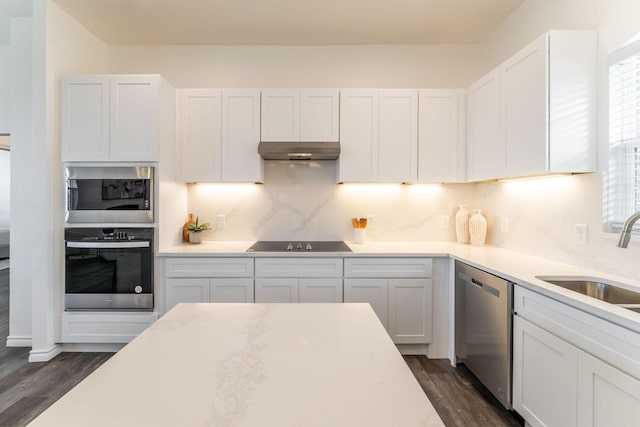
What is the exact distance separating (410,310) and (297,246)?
1.15m

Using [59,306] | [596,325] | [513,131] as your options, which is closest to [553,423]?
[596,325]

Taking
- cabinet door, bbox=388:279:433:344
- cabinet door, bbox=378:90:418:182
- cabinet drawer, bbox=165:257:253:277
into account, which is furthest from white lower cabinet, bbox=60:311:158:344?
cabinet door, bbox=378:90:418:182

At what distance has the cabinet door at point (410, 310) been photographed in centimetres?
285

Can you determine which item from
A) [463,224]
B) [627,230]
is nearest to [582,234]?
[627,230]

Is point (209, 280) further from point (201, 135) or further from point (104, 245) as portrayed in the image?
point (201, 135)

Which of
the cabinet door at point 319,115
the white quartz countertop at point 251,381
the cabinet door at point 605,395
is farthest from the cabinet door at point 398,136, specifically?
the white quartz countertop at point 251,381

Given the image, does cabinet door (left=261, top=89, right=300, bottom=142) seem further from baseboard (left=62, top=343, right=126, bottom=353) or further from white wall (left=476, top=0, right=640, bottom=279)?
baseboard (left=62, top=343, right=126, bottom=353)

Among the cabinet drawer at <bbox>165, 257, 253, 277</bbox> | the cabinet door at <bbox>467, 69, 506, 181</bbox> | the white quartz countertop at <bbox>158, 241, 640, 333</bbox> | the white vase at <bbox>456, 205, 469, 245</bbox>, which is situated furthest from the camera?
the white vase at <bbox>456, 205, 469, 245</bbox>

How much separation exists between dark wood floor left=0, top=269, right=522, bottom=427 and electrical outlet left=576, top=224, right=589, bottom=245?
1203 mm

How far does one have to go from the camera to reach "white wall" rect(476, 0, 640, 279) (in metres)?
1.94

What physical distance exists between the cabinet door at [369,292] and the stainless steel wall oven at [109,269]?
1705mm

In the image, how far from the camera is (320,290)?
9.35 ft

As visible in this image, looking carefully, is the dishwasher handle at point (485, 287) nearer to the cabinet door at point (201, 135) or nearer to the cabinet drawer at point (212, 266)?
the cabinet drawer at point (212, 266)

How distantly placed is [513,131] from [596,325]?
1.45 metres
